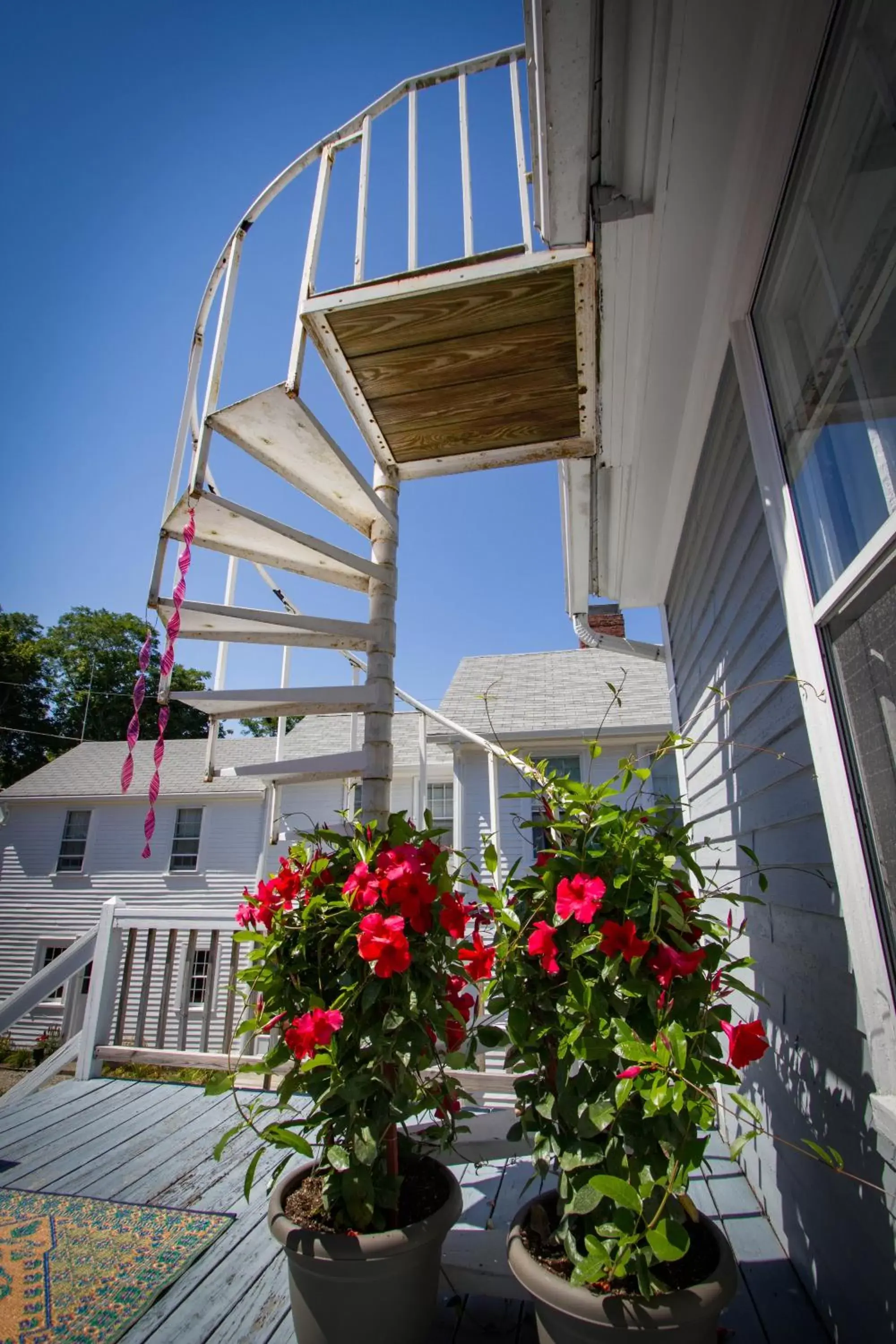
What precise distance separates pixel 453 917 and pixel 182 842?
10.7 metres

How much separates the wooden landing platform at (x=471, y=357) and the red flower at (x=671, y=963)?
1736mm

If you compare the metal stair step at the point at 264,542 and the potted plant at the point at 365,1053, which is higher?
the metal stair step at the point at 264,542

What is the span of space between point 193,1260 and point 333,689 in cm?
168

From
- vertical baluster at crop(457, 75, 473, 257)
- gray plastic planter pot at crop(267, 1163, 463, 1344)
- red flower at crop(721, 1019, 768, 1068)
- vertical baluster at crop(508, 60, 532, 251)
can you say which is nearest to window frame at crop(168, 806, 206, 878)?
gray plastic planter pot at crop(267, 1163, 463, 1344)

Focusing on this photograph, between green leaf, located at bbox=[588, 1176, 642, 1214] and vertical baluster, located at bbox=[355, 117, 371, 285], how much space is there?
223cm

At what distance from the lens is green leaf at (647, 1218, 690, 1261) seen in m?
0.86

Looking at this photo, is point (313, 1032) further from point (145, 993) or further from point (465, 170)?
point (465, 170)

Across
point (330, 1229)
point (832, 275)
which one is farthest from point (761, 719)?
point (330, 1229)

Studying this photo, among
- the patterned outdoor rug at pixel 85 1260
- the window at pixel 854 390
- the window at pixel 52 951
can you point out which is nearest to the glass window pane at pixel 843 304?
the window at pixel 854 390

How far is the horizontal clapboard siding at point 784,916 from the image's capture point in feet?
3.73

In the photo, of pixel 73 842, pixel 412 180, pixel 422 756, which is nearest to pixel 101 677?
pixel 73 842

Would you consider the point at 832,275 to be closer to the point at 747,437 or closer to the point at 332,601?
the point at 747,437

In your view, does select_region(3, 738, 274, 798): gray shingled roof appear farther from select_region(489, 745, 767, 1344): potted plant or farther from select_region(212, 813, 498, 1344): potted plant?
select_region(489, 745, 767, 1344): potted plant

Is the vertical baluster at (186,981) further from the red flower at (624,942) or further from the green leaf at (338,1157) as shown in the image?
the red flower at (624,942)
